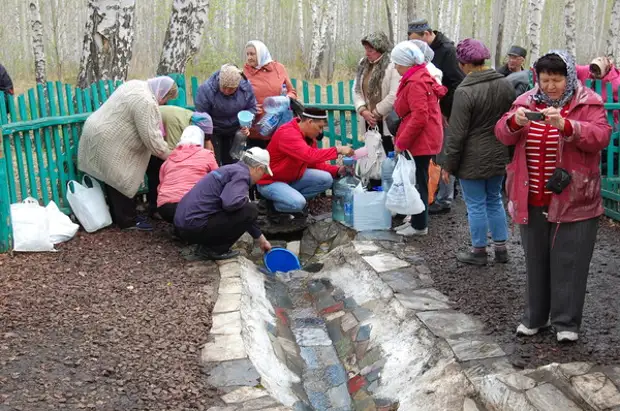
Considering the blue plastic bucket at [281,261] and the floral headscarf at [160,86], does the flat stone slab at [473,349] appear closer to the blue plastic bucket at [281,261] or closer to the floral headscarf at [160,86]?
the blue plastic bucket at [281,261]

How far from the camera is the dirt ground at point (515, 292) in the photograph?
14.2 feet

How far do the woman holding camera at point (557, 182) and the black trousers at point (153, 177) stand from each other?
4.58m

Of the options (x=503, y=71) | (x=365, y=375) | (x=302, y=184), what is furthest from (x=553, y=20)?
(x=365, y=375)

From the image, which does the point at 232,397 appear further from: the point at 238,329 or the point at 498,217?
the point at 498,217

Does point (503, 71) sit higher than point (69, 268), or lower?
higher

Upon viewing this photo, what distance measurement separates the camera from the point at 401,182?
22.2 ft

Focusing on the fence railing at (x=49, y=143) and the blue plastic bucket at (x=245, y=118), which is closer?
the fence railing at (x=49, y=143)

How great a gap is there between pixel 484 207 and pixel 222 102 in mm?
3355

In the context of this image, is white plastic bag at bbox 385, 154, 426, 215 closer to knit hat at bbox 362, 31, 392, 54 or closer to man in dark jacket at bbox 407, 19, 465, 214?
man in dark jacket at bbox 407, 19, 465, 214

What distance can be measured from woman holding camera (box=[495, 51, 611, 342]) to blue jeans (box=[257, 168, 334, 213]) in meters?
3.54

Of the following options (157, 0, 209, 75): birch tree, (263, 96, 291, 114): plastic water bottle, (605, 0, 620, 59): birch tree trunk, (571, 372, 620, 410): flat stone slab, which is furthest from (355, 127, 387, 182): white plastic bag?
(605, 0, 620, 59): birch tree trunk

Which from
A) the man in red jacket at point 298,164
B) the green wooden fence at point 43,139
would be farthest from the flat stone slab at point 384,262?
the green wooden fence at point 43,139

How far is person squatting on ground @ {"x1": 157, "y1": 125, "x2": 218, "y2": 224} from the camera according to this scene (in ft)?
22.9

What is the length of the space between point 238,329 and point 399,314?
1.23 metres
